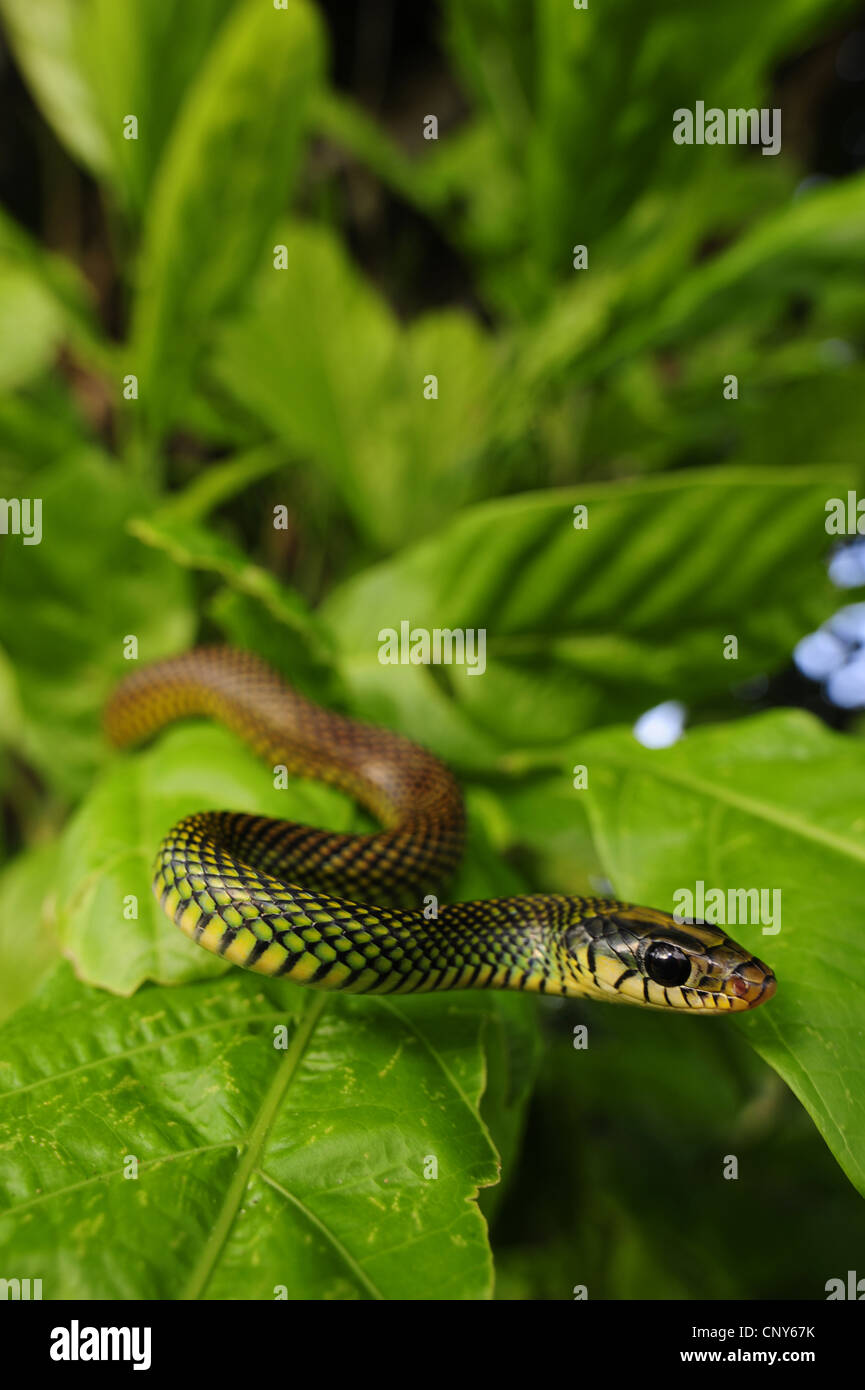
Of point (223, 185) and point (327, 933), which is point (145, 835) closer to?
point (327, 933)

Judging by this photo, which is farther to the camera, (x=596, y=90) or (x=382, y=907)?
(x=596, y=90)

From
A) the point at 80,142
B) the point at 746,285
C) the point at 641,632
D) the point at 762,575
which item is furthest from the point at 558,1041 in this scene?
the point at 80,142

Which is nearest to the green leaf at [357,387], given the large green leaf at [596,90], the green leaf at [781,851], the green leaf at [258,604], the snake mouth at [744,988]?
the large green leaf at [596,90]

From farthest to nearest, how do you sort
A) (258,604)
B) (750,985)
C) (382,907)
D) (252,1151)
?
(258,604) → (382,907) → (750,985) → (252,1151)

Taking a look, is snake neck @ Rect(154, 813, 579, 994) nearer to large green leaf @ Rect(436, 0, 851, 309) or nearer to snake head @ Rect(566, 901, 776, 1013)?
snake head @ Rect(566, 901, 776, 1013)

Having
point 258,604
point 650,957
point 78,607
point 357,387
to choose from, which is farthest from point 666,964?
point 357,387
